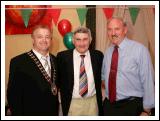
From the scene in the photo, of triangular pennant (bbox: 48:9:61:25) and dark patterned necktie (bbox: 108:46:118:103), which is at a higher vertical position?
triangular pennant (bbox: 48:9:61:25)

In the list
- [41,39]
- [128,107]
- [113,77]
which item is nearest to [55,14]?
[41,39]

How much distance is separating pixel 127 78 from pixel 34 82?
36.1 inches

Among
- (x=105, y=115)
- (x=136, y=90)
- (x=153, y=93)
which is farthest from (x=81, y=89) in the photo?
(x=153, y=93)

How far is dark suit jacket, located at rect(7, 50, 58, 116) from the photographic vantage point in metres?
2.33

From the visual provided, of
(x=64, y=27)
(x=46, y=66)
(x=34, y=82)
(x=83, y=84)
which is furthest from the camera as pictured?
(x=64, y=27)

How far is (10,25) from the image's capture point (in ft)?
13.0

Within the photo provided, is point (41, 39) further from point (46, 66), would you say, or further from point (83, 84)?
point (83, 84)

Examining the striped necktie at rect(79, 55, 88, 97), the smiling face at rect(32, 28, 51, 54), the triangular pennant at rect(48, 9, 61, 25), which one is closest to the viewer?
the smiling face at rect(32, 28, 51, 54)

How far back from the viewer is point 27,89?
2359 mm

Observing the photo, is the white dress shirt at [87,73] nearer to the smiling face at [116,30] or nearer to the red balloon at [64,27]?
the smiling face at [116,30]

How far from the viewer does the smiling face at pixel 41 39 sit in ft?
8.04

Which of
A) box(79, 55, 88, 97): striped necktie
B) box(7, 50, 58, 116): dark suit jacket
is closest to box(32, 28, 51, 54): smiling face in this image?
box(7, 50, 58, 116): dark suit jacket

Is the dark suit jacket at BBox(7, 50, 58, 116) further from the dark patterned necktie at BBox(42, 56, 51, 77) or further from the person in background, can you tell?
the person in background

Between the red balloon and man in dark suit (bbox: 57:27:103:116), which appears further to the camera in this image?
the red balloon
